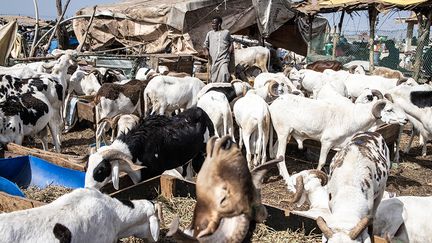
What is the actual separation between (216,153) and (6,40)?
46.3ft

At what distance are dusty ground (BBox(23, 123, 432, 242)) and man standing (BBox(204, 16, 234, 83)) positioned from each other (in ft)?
8.45

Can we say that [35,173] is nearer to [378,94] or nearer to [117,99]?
[117,99]

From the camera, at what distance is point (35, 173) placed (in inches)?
241

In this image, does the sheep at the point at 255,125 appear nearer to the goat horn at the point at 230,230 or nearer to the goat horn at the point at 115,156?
the goat horn at the point at 115,156

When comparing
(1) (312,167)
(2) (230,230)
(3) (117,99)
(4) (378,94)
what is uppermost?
(2) (230,230)

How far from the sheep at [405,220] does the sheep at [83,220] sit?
91.5 inches

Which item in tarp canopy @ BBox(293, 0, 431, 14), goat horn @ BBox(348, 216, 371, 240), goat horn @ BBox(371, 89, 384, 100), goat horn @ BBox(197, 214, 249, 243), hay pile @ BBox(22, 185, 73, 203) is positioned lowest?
hay pile @ BBox(22, 185, 73, 203)

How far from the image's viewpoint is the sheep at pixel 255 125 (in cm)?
800

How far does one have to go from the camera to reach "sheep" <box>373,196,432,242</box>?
4430 mm

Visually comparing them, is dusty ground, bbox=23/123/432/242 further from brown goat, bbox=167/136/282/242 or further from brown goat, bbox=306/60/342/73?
brown goat, bbox=306/60/342/73

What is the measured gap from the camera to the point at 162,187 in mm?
5426

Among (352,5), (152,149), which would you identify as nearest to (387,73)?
(352,5)

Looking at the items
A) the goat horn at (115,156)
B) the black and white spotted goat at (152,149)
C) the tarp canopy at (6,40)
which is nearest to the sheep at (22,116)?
the black and white spotted goat at (152,149)

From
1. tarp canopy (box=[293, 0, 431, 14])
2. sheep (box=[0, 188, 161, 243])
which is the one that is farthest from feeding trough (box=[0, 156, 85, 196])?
tarp canopy (box=[293, 0, 431, 14])
